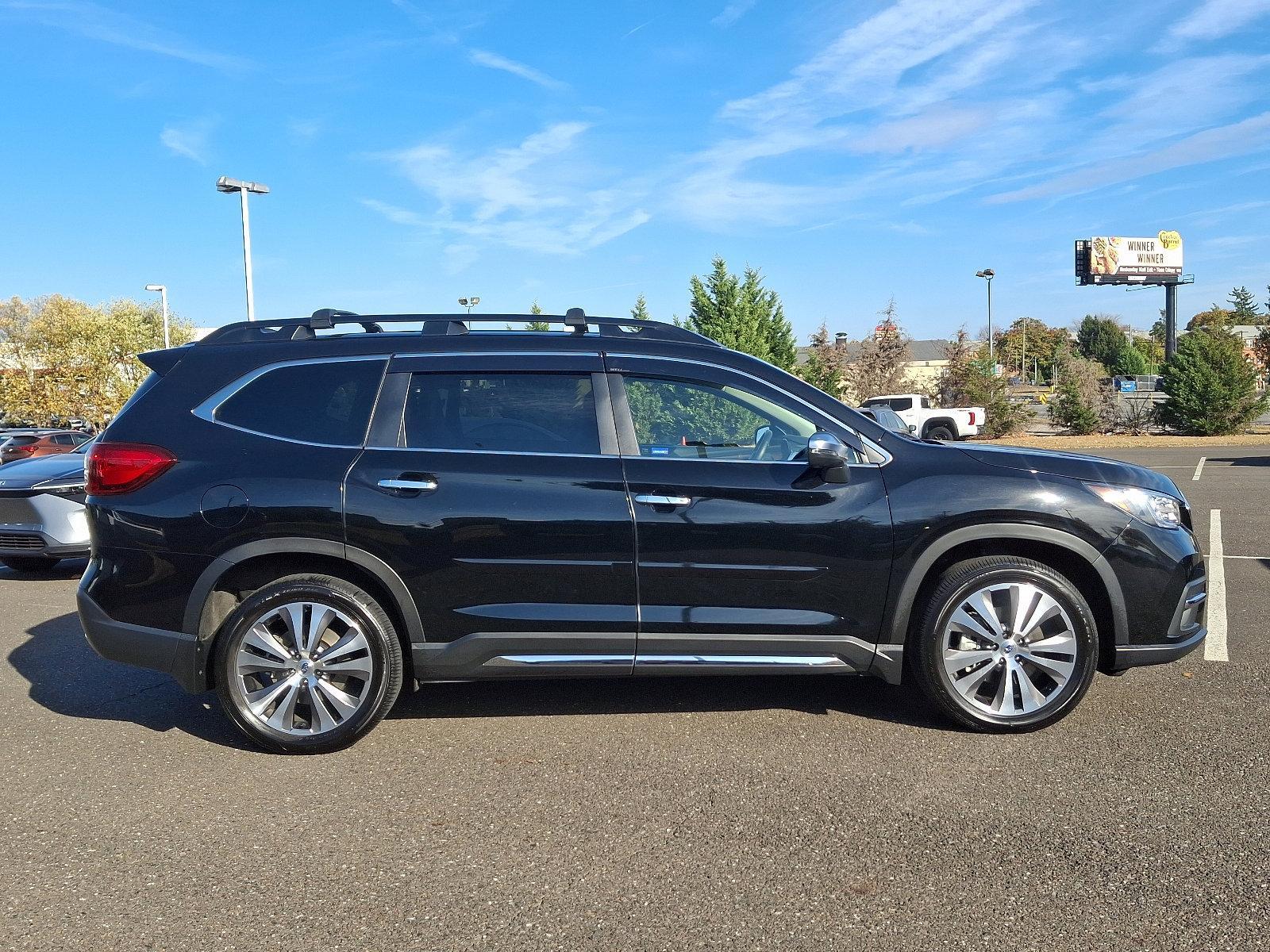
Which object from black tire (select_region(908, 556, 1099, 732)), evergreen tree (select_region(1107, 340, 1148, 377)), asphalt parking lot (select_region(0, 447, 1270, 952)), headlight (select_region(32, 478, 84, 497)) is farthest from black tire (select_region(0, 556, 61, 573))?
evergreen tree (select_region(1107, 340, 1148, 377))

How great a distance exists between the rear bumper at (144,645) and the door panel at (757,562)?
6.45 feet

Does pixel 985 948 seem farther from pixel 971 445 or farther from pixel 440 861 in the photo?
pixel 971 445

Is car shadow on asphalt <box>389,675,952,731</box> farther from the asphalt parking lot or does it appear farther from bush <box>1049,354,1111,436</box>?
bush <box>1049,354,1111,436</box>

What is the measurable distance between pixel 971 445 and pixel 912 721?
1.33 m

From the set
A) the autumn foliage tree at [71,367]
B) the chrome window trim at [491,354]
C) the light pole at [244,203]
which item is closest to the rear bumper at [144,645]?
the chrome window trim at [491,354]

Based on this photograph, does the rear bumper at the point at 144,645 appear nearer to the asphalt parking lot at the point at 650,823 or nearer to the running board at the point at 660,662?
the asphalt parking lot at the point at 650,823

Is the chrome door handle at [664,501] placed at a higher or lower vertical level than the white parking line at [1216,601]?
higher

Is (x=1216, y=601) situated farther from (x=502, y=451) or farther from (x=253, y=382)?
(x=253, y=382)

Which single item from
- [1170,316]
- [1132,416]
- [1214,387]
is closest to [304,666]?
[1214,387]

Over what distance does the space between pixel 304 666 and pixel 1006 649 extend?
9.98 feet

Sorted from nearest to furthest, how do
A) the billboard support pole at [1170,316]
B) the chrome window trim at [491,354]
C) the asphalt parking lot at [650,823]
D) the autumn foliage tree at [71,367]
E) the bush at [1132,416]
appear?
the asphalt parking lot at [650,823] < the chrome window trim at [491,354] < the bush at [1132,416] < the autumn foliage tree at [71,367] < the billboard support pole at [1170,316]

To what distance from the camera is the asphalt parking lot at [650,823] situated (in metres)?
2.84

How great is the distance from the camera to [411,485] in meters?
4.32

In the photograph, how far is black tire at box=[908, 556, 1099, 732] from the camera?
14.1 ft
